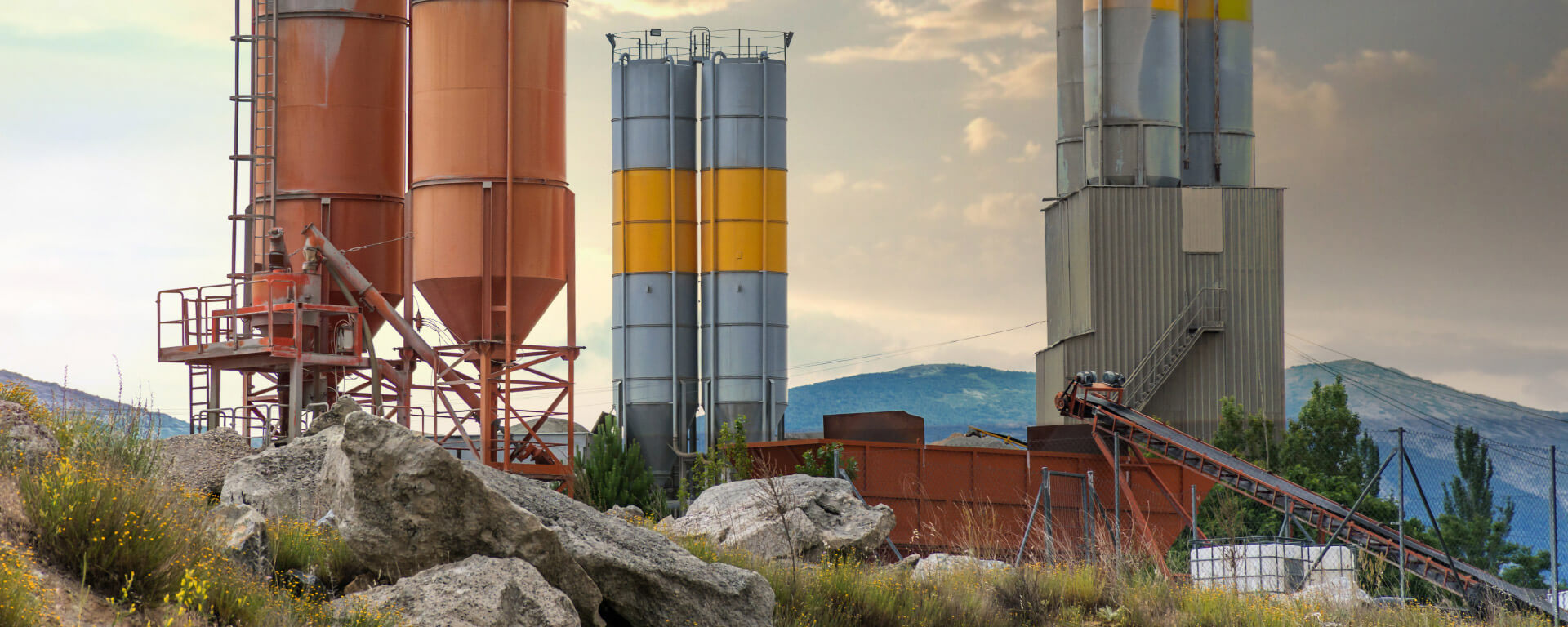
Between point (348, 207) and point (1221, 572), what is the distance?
737 inches

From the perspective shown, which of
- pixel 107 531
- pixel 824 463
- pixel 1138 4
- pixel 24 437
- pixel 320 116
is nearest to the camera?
pixel 107 531

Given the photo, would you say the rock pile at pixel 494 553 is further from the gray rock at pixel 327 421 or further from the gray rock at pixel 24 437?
the gray rock at pixel 327 421

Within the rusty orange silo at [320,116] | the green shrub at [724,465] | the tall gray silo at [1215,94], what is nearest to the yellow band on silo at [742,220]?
the green shrub at [724,465]

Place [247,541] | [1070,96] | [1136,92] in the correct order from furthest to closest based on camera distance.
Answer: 1. [1070,96]
2. [1136,92]
3. [247,541]

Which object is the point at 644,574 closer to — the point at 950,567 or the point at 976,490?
the point at 950,567

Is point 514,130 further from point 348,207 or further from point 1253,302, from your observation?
point 1253,302

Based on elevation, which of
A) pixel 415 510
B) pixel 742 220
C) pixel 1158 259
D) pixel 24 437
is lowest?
pixel 415 510

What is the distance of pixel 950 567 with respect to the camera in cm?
1755

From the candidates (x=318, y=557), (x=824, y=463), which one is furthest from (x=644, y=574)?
(x=824, y=463)

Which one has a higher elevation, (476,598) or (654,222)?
(654,222)

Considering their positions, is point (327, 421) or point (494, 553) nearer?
point (494, 553)

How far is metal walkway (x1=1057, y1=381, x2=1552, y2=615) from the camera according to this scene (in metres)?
21.4

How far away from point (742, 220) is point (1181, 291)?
40.6 feet

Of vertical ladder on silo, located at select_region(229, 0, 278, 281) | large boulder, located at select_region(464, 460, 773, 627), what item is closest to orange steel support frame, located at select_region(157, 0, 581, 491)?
vertical ladder on silo, located at select_region(229, 0, 278, 281)
